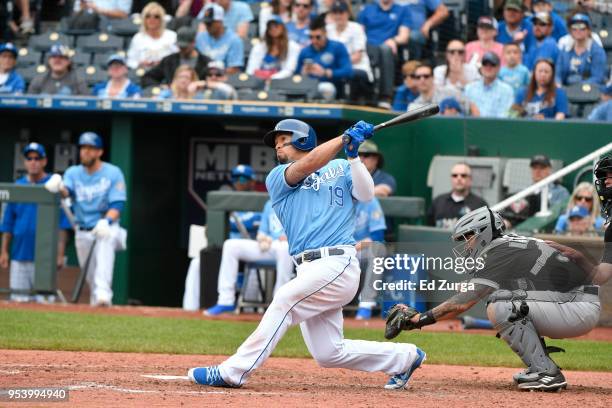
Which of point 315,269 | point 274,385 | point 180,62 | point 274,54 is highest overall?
point 274,54

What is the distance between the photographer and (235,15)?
48.8 ft

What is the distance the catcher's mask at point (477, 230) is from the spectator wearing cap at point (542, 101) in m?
5.83

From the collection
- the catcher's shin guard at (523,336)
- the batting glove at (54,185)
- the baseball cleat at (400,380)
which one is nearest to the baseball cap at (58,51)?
the batting glove at (54,185)

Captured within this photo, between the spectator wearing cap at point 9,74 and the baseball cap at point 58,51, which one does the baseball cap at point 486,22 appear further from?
the spectator wearing cap at point 9,74

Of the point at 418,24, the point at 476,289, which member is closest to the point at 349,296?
the point at 476,289

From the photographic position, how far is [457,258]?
7184mm

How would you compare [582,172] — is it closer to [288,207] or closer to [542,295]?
[542,295]

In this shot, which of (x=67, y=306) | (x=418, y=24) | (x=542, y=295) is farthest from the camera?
(x=418, y=24)

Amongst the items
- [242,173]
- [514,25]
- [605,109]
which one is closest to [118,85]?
[242,173]

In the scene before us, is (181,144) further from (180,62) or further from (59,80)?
(59,80)

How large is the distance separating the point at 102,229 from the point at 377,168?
2871 millimetres

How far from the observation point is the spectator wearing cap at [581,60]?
42.3 ft

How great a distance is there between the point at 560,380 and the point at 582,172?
546 cm

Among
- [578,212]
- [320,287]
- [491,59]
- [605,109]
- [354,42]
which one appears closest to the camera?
[320,287]
